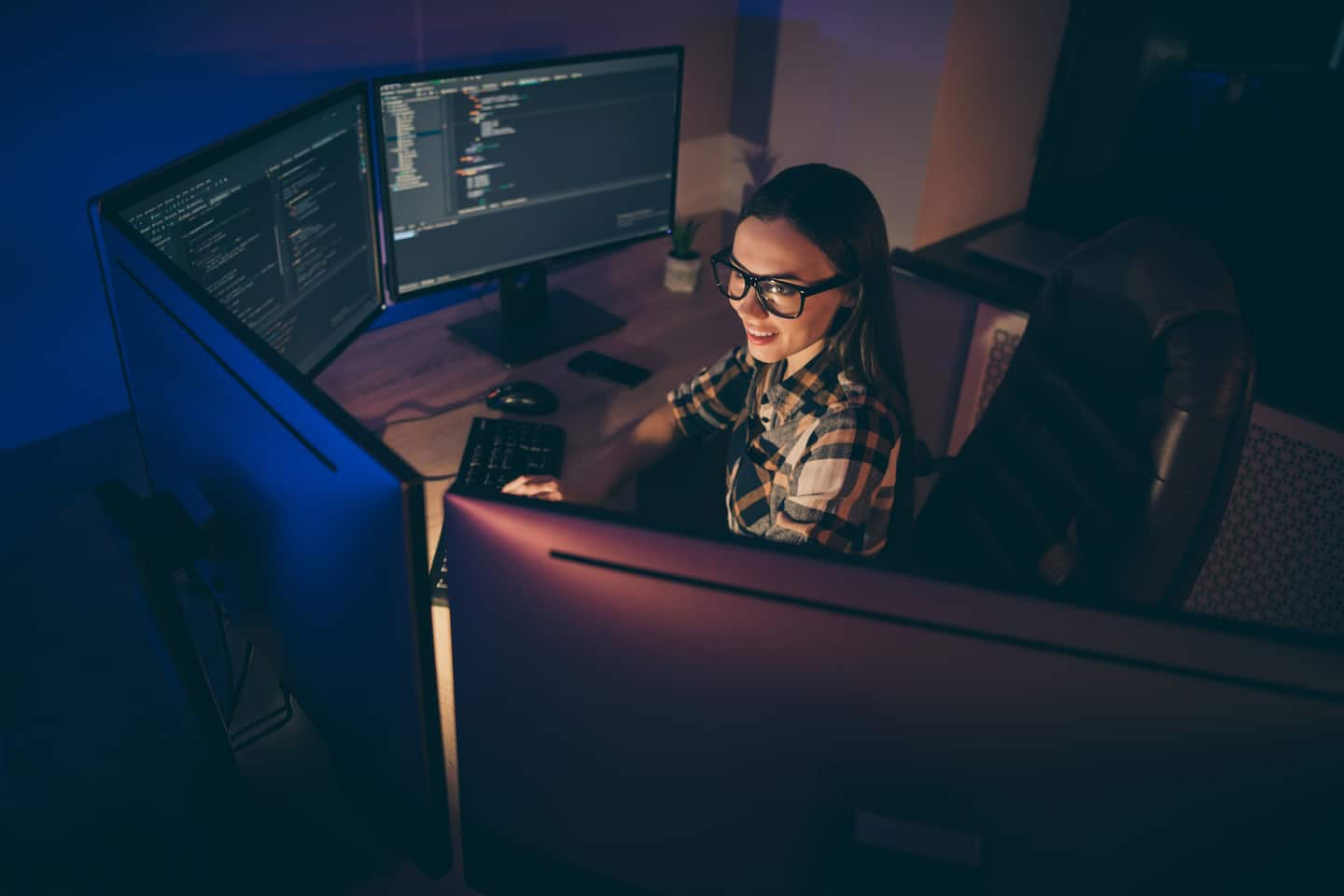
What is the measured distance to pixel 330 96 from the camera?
1313mm

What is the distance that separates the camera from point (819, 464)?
1195mm

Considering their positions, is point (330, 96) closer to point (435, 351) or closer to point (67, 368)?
point (435, 351)

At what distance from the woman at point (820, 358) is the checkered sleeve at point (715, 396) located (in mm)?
145

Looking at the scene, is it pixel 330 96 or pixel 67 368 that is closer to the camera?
pixel 330 96

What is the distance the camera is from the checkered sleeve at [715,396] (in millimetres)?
1489

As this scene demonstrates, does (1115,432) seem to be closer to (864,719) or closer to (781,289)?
(781,289)

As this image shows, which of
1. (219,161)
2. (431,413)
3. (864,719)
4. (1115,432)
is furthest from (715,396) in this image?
(864,719)

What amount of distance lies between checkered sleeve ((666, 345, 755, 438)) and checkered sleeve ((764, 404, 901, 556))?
289 millimetres

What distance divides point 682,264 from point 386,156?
691 mm

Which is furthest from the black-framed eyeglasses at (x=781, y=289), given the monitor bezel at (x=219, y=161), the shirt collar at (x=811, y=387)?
the monitor bezel at (x=219, y=161)

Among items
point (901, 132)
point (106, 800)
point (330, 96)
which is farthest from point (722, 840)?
point (901, 132)

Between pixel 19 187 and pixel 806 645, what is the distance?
1.46 m

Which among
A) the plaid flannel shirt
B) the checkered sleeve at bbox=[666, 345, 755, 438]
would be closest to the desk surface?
the checkered sleeve at bbox=[666, 345, 755, 438]

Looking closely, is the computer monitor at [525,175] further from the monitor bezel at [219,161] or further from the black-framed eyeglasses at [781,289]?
the black-framed eyeglasses at [781,289]
